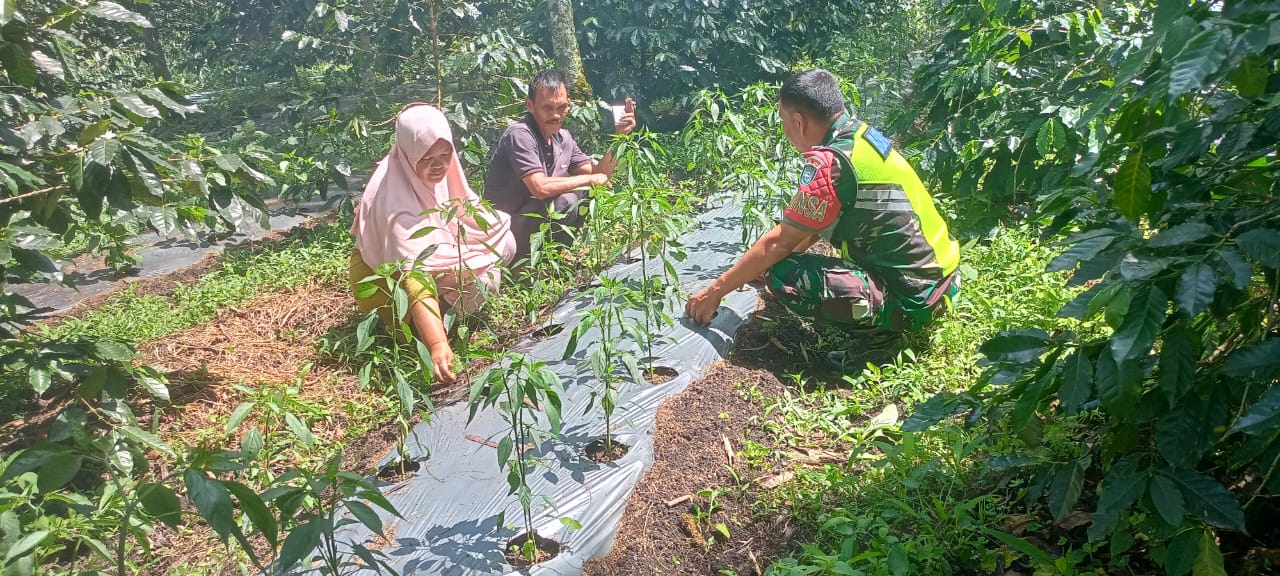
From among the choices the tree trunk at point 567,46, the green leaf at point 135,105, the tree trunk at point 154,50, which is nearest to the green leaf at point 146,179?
the green leaf at point 135,105

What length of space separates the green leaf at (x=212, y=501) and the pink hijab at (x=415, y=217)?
83.2 inches

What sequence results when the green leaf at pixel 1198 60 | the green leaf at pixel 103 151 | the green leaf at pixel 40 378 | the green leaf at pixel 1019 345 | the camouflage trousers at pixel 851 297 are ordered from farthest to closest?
the camouflage trousers at pixel 851 297 < the green leaf at pixel 40 378 < the green leaf at pixel 103 151 < the green leaf at pixel 1019 345 < the green leaf at pixel 1198 60

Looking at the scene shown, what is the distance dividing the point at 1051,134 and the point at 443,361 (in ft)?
8.11

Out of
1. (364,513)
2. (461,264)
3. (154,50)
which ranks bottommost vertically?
(461,264)

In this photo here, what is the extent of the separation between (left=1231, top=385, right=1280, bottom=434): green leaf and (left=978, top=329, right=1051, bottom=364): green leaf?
40 centimetres

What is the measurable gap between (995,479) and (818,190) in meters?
1.14

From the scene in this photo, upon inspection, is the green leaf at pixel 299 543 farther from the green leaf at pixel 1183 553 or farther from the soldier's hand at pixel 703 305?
the soldier's hand at pixel 703 305

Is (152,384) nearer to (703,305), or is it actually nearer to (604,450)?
(604,450)

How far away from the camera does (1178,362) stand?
52.6 inches

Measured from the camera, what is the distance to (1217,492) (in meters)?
1.38

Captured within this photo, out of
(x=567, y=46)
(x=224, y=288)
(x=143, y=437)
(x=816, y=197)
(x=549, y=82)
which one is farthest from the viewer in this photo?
(x=567, y=46)

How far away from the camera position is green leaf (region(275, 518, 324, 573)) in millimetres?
1408

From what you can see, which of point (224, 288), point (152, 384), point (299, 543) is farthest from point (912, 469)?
point (224, 288)

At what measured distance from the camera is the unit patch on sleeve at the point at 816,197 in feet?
9.29
